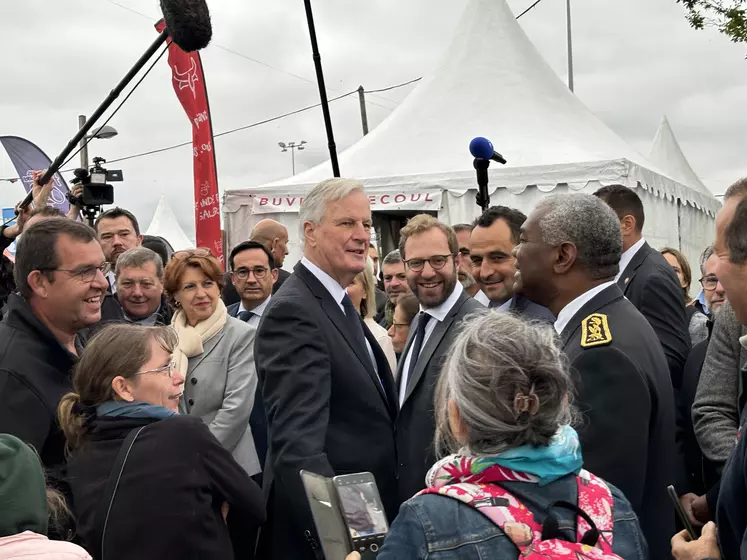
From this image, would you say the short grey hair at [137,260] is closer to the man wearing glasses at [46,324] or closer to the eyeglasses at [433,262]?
the man wearing glasses at [46,324]

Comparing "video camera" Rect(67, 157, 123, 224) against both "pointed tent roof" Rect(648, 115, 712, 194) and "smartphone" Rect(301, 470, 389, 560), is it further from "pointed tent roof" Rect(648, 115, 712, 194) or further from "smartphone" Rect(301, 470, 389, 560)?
"pointed tent roof" Rect(648, 115, 712, 194)

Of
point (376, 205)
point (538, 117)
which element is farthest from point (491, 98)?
point (376, 205)

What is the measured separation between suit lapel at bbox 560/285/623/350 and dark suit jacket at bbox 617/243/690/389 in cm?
142

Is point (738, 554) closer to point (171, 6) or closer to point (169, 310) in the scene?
point (169, 310)

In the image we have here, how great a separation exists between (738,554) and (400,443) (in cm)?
133

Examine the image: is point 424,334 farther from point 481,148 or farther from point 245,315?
point 481,148

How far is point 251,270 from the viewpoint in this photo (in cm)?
515

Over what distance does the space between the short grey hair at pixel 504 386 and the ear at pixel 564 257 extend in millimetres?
→ 958

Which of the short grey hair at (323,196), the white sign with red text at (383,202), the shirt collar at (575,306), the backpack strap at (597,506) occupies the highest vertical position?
the white sign with red text at (383,202)

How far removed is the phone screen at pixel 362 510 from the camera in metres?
2.04

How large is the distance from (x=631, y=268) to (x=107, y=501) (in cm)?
283

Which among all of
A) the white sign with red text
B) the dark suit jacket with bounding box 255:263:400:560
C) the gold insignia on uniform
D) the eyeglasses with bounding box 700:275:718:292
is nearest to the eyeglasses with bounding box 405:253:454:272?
the dark suit jacket with bounding box 255:263:400:560

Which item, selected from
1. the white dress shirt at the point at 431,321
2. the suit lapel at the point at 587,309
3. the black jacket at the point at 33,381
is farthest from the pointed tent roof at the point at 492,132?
the black jacket at the point at 33,381

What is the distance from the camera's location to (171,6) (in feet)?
17.7
